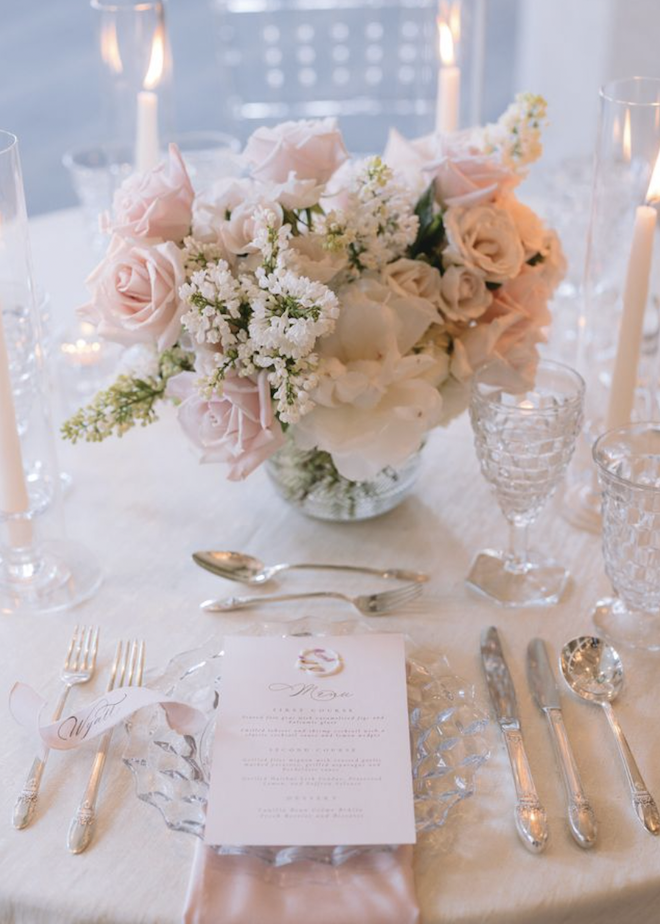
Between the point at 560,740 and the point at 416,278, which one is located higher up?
the point at 416,278

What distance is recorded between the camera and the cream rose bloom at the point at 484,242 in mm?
1043

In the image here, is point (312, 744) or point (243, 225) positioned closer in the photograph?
point (312, 744)

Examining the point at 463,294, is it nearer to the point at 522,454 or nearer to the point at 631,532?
the point at 522,454

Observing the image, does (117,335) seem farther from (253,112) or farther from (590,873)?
(253,112)

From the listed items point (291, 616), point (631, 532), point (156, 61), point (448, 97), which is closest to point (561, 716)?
point (631, 532)

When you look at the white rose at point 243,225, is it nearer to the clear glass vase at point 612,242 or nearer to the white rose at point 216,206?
the white rose at point 216,206

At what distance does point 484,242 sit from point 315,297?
24cm

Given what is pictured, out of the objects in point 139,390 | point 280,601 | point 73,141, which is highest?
point 139,390

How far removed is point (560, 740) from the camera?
0.90m

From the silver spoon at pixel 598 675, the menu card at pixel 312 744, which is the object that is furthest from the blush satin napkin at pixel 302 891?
the silver spoon at pixel 598 675

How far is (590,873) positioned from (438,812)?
12 cm

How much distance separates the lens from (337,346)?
101 cm

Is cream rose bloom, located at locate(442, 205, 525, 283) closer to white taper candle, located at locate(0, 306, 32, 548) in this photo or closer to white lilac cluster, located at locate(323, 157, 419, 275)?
white lilac cluster, located at locate(323, 157, 419, 275)

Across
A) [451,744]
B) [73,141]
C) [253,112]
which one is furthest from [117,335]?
[73,141]
